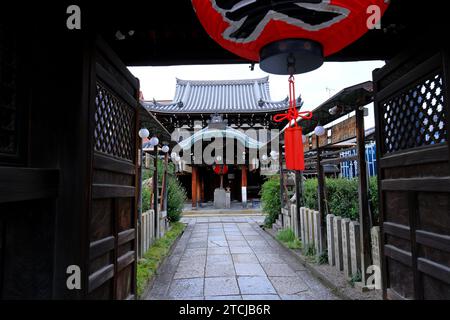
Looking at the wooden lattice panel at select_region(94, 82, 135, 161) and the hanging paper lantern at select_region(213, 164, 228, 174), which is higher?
the hanging paper lantern at select_region(213, 164, 228, 174)

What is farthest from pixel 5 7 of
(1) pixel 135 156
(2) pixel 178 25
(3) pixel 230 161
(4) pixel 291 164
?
(3) pixel 230 161

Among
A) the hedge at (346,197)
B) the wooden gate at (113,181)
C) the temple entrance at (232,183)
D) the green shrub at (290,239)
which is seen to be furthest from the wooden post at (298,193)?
the temple entrance at (232,183)

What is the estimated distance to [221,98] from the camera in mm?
25828

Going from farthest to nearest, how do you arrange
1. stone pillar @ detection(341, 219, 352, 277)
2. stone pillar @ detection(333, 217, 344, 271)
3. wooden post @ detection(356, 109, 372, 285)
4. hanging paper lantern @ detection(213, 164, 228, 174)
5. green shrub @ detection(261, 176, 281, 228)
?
→ hanging paper lantern @ detection(213, 164, 228, 174), green shrub @ detection(261, 176, 281, 228), stone pillar @ detection(333, 217, 344, 271), stone pillar @ detection(341, 219, 352, 277), wooden post @ detection(356, 109, 372, 285)

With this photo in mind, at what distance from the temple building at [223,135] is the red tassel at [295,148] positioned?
35.5 ft

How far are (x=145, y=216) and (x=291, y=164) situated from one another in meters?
4.93

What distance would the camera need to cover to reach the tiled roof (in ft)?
70.9

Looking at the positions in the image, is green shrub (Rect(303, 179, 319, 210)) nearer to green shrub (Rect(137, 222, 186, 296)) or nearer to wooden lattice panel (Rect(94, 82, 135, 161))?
green shrub (Rect(137, 222, 186, 296))

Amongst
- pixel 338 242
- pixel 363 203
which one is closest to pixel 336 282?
pixel 338 242

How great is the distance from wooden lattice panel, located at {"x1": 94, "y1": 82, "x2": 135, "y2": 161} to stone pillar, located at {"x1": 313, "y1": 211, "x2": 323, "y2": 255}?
4704 millimetres

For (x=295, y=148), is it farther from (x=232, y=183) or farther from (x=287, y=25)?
(x=232, y=183)

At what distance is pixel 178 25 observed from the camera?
2.77 m

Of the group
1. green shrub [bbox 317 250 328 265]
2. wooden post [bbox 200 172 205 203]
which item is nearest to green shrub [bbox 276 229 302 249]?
green shrub [bbox 317 250 328 265]

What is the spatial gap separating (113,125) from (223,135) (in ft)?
52.0
